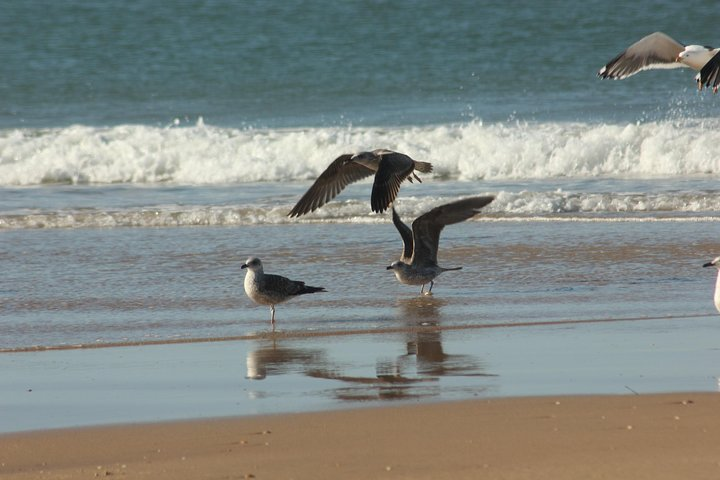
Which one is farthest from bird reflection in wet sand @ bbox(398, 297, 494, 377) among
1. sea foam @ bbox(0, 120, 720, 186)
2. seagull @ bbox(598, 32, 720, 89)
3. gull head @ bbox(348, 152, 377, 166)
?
sea foam @ bbox(0, 120, 720, 186)

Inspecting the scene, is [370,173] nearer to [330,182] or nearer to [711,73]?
[330,182]

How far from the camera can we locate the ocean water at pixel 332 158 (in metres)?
7.73

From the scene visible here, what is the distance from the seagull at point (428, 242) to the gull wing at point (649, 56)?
2.30m

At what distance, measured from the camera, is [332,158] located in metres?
15.6

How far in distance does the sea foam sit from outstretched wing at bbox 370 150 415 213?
17.1 feet

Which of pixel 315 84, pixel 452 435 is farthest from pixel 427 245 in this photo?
pixel 315 84

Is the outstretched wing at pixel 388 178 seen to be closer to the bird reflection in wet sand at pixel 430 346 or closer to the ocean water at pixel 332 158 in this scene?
the ocean water at pixel 332 158

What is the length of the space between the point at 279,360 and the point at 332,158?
962 cm

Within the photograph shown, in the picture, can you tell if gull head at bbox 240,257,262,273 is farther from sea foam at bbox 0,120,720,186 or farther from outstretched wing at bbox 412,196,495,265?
sea foam at bbox 0,120,720,186

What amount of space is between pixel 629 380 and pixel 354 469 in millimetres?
1635

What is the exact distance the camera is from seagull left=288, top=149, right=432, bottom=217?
8797mm

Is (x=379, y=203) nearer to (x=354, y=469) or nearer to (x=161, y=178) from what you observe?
(x=354, y=469)

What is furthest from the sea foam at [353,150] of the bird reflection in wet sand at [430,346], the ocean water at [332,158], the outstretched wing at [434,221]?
the bird reflection in wet sand at [430,346]

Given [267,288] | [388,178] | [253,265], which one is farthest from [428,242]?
[267,288]
